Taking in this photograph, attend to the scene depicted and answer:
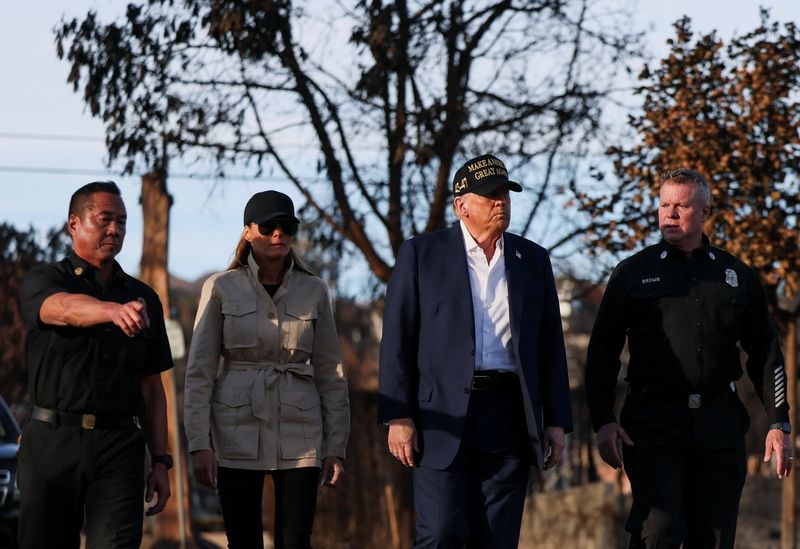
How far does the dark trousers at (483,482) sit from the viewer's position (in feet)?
19.9

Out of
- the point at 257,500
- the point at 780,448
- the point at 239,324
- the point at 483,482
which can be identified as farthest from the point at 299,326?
the point at 780,448

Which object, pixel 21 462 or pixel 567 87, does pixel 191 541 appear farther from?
pixel 21 462

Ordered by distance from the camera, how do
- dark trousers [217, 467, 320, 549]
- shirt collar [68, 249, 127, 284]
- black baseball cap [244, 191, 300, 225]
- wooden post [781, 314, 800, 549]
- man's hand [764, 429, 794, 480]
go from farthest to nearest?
wooden post [781, 314, 800, 549] < man's hand [764, 429, 794, 480] < black baseball cap [244, 191, 300, 225] < dark trousers [217, 467, 320, 549] < shirt collar [68, 249, 127, 284]

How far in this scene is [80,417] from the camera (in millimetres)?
5801

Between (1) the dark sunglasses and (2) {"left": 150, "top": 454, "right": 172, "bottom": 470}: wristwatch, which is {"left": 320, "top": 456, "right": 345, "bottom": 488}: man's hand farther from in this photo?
(1) the dark sunglasses

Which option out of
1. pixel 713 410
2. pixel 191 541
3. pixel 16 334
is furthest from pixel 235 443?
pixel 16 334

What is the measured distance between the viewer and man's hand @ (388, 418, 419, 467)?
6.09 meters

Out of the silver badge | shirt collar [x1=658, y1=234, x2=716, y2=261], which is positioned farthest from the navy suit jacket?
the silver badge

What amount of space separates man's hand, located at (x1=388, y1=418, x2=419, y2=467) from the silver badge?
6.05ft

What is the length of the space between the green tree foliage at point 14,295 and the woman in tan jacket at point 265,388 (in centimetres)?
1580

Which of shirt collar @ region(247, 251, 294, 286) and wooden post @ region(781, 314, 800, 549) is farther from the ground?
shirt collar @ region(247, 251, 294, 286)

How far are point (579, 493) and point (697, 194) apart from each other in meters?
7.37

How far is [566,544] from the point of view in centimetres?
1368

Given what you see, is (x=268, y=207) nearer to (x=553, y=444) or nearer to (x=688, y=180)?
(x=553, y=444)
